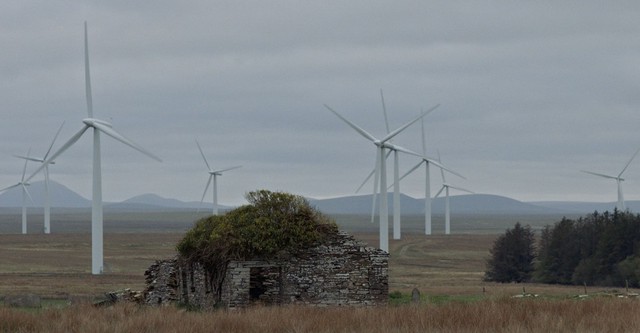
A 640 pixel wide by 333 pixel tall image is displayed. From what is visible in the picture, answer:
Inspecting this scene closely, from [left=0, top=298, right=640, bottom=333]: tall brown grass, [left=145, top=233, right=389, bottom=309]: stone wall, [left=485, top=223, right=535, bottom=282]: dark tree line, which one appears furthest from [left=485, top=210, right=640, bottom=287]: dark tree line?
[left=0, top=298, right=640, bottom=333]: tall brown grass

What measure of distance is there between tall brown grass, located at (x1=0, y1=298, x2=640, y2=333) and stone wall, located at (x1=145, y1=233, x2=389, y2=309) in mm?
7683

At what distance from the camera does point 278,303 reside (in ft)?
114

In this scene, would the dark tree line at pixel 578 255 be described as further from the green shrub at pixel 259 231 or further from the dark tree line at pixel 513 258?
the green shrub at pixel 259 231

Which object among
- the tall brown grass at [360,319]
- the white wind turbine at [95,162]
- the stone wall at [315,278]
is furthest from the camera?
the white wind turbine at [95,162]

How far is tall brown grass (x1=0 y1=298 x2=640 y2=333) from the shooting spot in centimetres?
2262

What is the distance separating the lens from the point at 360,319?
80.2 feet

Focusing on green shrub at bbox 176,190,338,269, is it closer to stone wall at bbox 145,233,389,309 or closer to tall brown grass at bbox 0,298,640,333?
stone wall at bbox 145,233,389,309

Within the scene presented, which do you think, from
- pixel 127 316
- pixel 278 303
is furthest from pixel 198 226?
pixel 127 316

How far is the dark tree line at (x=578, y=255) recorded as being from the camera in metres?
71.9

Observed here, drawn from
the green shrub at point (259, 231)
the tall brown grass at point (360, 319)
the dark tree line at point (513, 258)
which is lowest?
the dark tree line at point (513, 258)

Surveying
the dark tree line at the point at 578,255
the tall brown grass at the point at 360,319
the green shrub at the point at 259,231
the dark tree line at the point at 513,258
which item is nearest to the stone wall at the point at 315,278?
the green shrub at the point at 259,231

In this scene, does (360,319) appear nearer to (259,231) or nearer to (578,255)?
(259,231)

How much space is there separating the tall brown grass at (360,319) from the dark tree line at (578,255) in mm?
44582

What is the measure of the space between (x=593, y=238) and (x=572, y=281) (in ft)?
13.1
